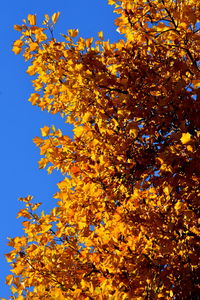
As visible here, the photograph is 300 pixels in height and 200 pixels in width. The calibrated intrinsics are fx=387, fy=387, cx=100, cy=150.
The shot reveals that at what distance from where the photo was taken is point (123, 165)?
5094 millimetres

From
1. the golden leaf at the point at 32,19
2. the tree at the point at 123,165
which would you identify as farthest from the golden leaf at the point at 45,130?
the golden leaf at the point at 32,19

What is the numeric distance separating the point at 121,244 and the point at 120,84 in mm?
2176

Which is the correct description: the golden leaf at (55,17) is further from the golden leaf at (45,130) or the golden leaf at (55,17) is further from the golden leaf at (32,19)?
the golden leaf at (45,130)

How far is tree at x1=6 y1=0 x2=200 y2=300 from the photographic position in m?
4.71

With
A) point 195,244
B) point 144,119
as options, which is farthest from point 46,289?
point 144,119

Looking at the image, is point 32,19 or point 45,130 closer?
point 45,130

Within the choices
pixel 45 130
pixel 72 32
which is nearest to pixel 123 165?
pixel 45 130

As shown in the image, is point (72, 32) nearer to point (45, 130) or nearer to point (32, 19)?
point (32, 19)

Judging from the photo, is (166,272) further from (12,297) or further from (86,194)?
(12,297)

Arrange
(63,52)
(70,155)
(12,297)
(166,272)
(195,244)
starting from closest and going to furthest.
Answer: (166,272) < (195,244) < (70,155) < (63,52) < (12,297)

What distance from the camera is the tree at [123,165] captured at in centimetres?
471

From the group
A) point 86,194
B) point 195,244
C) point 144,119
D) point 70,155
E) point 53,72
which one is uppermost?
point 53,72

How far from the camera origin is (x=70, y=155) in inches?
212

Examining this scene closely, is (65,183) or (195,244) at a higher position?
(65,183)
